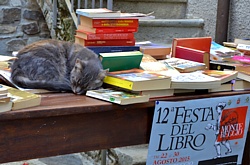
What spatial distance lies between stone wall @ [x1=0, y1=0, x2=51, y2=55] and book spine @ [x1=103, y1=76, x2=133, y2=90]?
8.00 ft

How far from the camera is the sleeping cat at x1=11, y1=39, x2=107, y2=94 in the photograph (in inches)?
57.2

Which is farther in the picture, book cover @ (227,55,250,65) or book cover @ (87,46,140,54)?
book cover @ (227,55,250,65)

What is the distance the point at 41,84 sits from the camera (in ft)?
4.70

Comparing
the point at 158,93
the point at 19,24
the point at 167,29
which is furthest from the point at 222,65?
the point at 19,24

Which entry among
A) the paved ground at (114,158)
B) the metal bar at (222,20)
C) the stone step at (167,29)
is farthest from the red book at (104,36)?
the stone step at (167,29)

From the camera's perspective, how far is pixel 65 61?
1.59 metres

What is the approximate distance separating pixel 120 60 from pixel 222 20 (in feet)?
4.74

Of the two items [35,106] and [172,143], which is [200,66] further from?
[35,106]

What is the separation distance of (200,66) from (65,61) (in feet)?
1.54

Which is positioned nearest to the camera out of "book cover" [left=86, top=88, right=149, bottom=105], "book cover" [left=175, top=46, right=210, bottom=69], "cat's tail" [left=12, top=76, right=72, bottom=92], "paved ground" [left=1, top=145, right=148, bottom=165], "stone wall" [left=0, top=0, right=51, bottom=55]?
"book cover" [left=86, top=88, right=149, bottom=105]

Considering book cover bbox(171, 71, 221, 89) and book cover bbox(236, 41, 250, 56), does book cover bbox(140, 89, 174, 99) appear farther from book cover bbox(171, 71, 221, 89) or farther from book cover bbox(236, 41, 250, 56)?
book cover bbox(236, 41, 250, 56)

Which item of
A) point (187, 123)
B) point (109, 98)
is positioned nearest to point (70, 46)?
point (109, 98)

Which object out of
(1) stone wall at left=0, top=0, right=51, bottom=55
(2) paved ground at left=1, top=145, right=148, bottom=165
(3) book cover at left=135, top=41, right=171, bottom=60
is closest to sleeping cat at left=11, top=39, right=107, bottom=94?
(3) book cover at left=135, top=41, right=171, bottom=60

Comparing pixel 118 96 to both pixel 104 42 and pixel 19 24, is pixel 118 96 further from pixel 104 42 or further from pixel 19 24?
pixel 19 24
